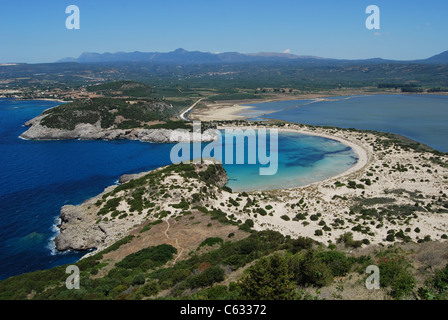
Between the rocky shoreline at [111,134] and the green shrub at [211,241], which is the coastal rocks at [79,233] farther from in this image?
the rocky shoreline at [111,134]

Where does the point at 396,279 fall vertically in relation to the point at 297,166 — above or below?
above

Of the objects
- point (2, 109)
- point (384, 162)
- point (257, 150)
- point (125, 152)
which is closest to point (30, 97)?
point (2, 109)

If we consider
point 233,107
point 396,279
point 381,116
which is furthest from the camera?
point 233,107

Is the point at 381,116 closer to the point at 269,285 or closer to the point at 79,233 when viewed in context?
the point at 79,233

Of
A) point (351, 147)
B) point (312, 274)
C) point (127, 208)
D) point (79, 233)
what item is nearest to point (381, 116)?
point (351, 147)

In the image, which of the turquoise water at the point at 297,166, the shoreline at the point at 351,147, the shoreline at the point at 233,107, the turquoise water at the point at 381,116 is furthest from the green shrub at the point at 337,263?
the shoreline at the point at 233,107

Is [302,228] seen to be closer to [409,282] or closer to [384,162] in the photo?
[409,282]
